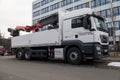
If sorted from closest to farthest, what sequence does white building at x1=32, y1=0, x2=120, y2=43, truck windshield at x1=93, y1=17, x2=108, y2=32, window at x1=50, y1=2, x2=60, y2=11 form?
truck windshield at x1=93, y1=17, x2=108, y2=32 < white building at x1=32, y1=0, x2=120, y2=43 < window at x1=50, y1=2, x2=60, y2=11

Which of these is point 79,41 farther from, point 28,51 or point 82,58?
point 28,51

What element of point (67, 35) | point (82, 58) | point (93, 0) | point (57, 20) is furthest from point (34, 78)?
point (93, 0)

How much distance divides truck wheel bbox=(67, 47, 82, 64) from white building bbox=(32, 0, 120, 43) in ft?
65.0

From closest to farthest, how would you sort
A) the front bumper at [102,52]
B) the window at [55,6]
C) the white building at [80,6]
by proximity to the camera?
the front bumper at [102,52] < the white building at [80,6] < the window at [55,6]

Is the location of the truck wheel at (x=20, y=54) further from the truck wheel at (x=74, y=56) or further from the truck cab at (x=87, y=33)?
the truck wheel at (x=74, y=56)

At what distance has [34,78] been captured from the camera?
9.73 m

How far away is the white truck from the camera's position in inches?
540

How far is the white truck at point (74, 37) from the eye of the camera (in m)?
13.7

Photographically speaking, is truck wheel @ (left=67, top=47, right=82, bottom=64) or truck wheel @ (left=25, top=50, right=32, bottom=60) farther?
truck wheel @ (left=25, top=50, right=32, bottom=60)

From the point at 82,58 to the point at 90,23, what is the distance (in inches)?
89.3

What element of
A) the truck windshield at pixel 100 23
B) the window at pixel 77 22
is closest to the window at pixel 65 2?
the truck windshield at pixel 100 23

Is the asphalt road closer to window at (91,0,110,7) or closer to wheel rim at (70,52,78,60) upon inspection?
wheel rim at (70,52,78,60)

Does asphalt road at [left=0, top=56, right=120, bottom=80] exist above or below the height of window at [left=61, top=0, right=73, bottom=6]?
below

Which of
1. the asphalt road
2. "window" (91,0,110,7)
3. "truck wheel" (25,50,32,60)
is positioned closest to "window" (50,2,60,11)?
"window" (91,0,110,7)
